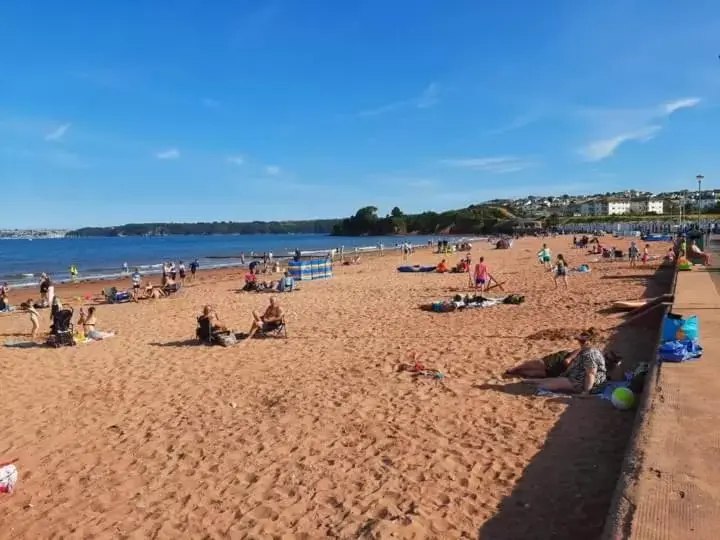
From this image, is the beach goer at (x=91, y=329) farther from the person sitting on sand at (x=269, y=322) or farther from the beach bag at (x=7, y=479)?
the beach bag at (x=7, y=479)

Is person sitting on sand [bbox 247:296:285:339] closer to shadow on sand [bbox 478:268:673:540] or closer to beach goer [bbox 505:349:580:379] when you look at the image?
beach goer [bbox 505:349:580:379]

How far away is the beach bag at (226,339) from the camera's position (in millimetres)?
11109

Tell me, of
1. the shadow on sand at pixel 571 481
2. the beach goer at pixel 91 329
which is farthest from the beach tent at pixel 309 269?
the shadow on sand at pixel 571 481

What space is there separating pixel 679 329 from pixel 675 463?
12.5 feet

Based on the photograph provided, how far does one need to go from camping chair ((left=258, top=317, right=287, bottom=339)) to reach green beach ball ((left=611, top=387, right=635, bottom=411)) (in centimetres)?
707

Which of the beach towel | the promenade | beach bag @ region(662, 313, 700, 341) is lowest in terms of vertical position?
the promenade

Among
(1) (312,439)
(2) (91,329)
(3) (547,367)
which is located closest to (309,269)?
(2) (91,329)

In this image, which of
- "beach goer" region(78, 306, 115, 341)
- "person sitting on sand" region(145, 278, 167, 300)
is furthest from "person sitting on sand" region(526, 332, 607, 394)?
"person sitting on sand" region(145, 278, 167, 300)

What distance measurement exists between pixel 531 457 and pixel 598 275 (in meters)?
17.7

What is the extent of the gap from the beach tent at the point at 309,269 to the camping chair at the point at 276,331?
12765mm

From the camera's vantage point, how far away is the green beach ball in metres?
6.01

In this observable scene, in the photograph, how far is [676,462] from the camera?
3803 mm

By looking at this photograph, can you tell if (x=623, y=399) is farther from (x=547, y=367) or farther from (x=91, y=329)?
(x=91, y=329)

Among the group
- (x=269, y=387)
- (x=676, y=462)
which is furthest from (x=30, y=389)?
(x=676, y=462)
